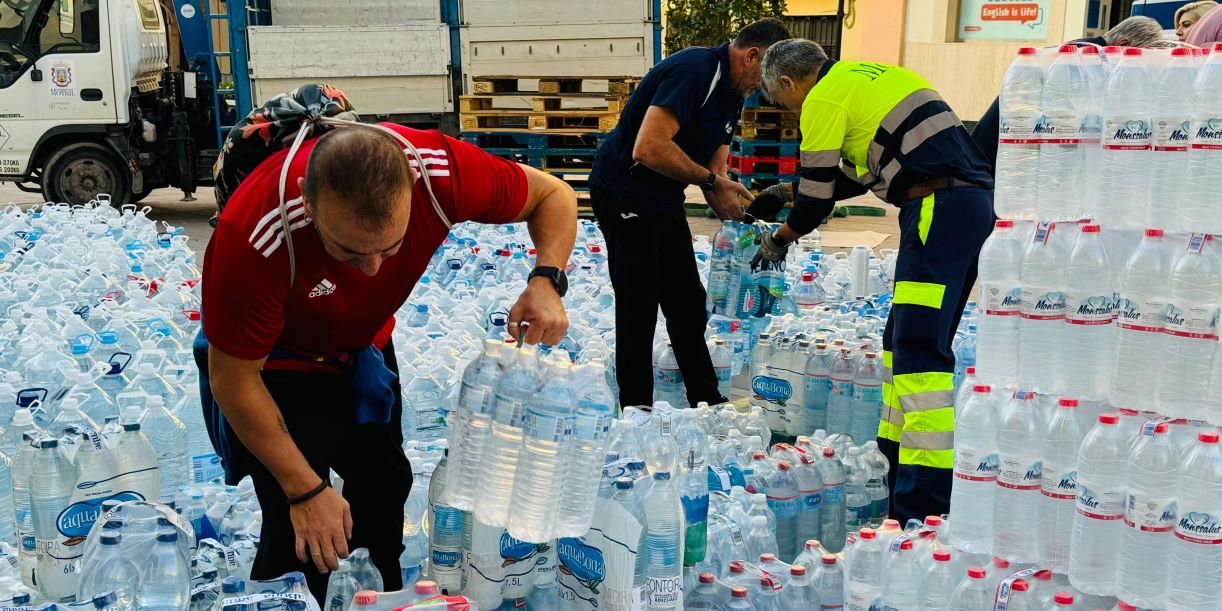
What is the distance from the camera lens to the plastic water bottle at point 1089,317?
3.27 meters

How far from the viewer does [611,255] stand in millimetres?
6125

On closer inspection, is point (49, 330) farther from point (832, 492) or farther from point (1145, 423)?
point (1145, 423)

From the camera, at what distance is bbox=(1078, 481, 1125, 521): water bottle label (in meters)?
3.01

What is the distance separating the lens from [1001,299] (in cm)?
358

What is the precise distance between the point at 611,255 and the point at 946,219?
6.42 ft

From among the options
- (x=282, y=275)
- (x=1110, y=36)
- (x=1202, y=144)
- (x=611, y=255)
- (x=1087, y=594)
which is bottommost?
(x=1087, y=594)

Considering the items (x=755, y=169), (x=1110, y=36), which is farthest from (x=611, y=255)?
(x=755, y=169)

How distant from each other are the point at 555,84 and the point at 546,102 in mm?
230

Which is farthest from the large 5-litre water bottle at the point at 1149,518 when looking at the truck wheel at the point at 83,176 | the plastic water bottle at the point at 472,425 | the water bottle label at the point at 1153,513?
the truck wheel at the point at 83,176

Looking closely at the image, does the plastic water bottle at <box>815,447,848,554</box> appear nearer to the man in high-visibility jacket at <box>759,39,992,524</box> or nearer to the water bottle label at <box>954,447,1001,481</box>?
the man in high-visibility jacket at <box>759,39,992,524</box>

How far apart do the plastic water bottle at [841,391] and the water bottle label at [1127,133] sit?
9.42ft

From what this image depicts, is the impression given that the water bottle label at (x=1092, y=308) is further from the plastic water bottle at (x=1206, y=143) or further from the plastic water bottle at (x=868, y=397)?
the plastic water bottle at (x=868, y=397)

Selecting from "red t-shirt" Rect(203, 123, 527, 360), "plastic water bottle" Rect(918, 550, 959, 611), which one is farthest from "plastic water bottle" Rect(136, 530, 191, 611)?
→ "plastic water bottle" Rect(918, 550, 959, 611)

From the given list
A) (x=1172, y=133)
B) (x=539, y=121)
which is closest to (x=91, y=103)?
(x=539, y=121)
